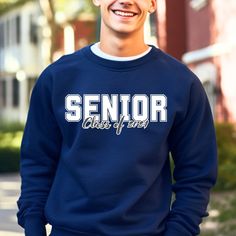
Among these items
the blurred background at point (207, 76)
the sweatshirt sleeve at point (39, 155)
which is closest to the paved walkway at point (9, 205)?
the blurred background at point (207, 76)

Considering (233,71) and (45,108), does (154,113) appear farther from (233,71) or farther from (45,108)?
(233,71)

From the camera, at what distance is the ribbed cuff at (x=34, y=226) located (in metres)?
3.32

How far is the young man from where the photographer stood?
3184mm

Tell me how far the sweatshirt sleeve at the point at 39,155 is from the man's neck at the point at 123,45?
0.24 meters

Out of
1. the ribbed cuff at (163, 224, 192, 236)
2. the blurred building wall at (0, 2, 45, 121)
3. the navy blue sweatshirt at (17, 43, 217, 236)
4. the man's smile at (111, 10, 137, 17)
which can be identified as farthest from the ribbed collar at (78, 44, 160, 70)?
the blurred building wall at (0, 2, 45, 121)

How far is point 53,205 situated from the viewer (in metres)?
3.31

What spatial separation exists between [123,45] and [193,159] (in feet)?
1.53

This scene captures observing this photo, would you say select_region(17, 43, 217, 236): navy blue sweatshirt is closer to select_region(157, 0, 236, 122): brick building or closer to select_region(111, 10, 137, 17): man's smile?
select_region(111, 10, 137, 17): man's smile

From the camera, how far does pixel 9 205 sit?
540 inches

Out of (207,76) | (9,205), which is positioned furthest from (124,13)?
(207,76)

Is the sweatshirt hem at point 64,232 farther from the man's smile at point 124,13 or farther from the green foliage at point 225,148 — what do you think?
the green foliage at point 225,148

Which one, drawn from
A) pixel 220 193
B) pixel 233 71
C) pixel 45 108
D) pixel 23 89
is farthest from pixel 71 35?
pixel 45 108

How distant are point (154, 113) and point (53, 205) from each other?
18.8 inches

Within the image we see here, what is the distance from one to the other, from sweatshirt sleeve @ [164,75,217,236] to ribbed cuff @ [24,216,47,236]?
17.6 inches
